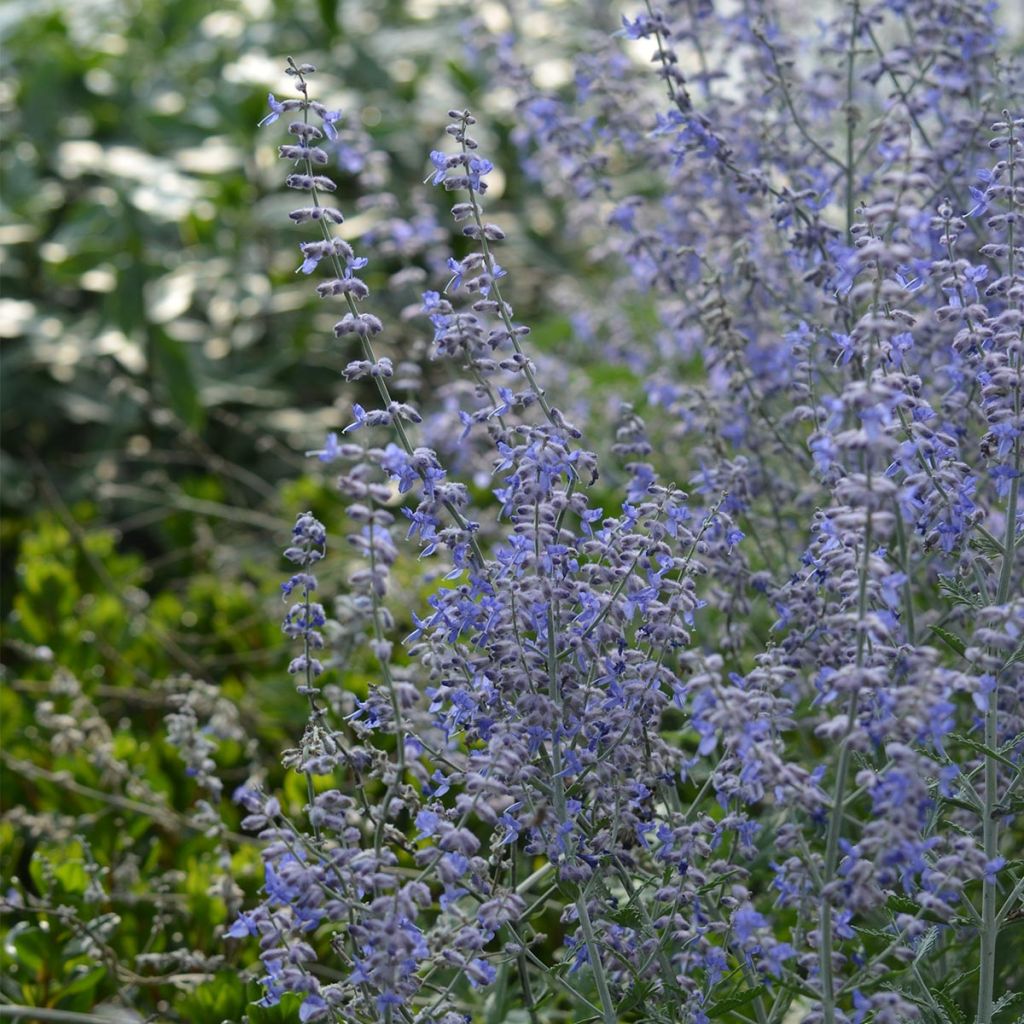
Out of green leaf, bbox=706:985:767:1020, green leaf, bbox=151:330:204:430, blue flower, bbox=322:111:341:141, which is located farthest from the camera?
green leaf, bbox=151:330:204:430

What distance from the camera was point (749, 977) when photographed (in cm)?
237

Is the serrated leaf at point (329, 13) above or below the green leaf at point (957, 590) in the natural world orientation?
above

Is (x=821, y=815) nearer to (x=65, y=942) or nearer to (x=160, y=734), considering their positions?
(x=65, y=942)

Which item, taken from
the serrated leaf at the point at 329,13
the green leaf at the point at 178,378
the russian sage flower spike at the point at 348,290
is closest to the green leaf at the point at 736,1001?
the russian sage flower spike at the point at 348,290

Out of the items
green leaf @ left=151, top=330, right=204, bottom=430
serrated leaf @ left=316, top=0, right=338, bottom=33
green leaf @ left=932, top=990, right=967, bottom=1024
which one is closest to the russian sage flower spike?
green leaf @ left=932, top=990, right=967, bottom=1024

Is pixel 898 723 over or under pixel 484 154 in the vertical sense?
under

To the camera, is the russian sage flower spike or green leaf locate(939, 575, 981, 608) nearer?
the russian sage flower spike

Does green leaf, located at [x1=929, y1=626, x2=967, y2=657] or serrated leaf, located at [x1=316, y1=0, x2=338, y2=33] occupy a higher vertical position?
serrated leaf, located at [x1=316, y1=0, x2=338, y2=33]

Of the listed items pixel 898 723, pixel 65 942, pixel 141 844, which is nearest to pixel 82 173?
pixel 141 844

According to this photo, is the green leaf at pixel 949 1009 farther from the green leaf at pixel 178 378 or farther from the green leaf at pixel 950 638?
the green leaf at pixel 178 378


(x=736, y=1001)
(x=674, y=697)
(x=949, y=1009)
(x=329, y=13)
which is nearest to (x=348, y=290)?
(x=674, y=697)

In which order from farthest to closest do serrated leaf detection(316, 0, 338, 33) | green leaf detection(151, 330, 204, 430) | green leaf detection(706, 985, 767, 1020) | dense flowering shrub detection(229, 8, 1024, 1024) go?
serrated leaf detection(316, 0, 338, 33) → green leaf detection(151, 330, 204, 430) → green leaf detection(706, 985, 767, 1020) → dense flowering shrub detection(229, 8, 1024, 1024)

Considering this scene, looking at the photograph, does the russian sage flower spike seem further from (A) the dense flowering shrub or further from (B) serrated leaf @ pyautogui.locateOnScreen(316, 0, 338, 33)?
(B) serrated leaf @ pyautogui.locateOnScreen(316, 0, 338, 33)

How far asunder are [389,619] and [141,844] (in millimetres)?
2002
